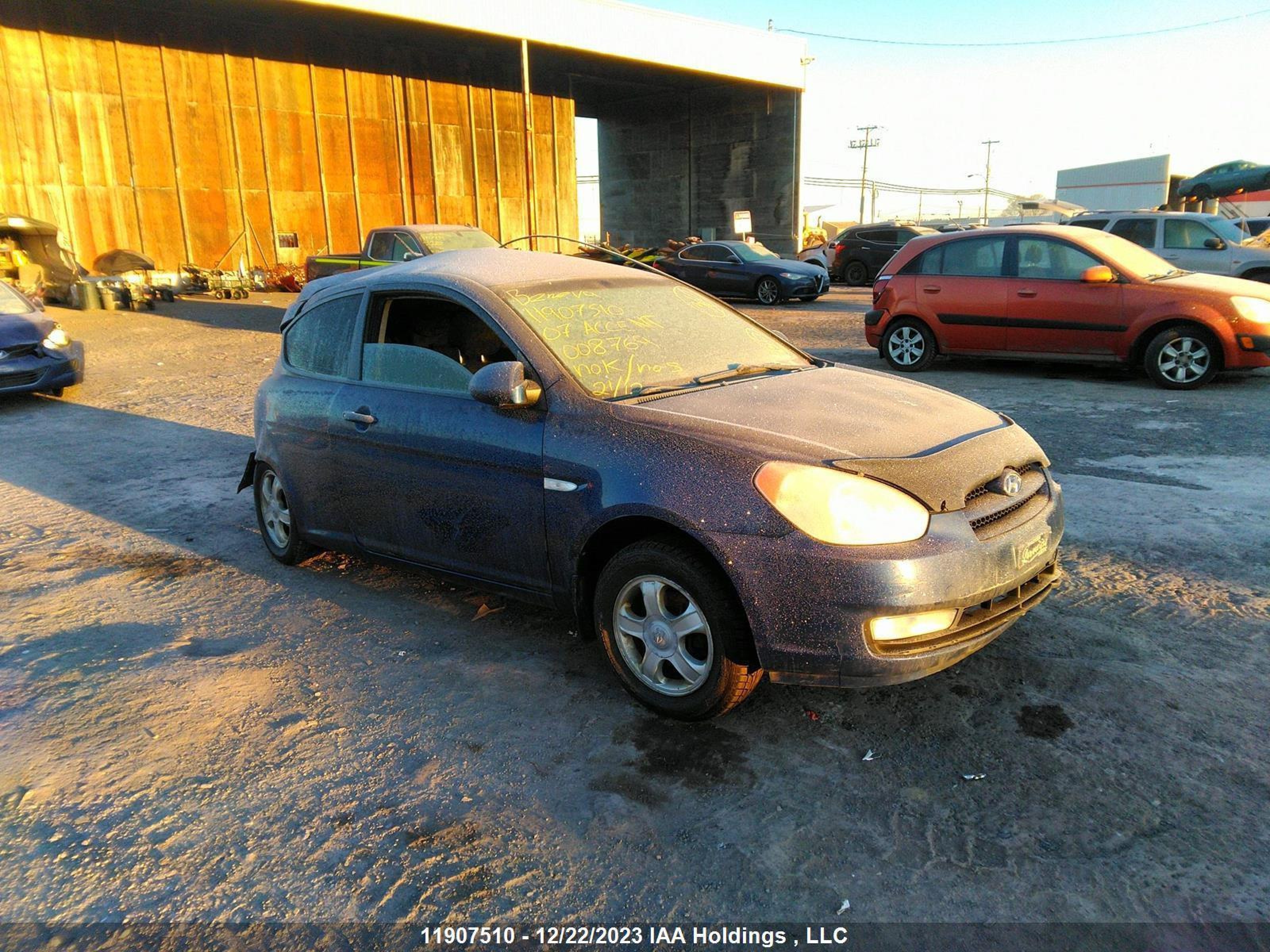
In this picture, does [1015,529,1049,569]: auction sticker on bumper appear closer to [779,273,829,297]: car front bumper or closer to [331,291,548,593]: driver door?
[331,291,548,593]: driver door

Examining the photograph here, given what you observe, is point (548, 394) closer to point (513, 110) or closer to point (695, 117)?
point (513, 110)

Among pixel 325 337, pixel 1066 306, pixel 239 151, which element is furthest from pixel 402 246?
pixel 239 151

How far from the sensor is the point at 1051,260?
30.9 feet

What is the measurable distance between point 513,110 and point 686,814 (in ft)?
100

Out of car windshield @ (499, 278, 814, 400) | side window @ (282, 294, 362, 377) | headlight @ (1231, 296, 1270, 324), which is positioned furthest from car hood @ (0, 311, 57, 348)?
headlight @ (1231, 296, 1270, 324)

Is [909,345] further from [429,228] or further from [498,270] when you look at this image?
[429,228]

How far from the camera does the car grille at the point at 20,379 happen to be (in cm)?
943

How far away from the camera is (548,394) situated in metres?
3.57

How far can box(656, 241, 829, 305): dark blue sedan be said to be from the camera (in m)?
19.4

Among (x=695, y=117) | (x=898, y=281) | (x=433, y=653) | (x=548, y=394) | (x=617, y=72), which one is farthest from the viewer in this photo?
(x=695, y=117)

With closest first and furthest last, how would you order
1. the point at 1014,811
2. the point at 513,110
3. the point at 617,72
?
the point at 1014,811, the point at 513,110, the point at 617,72

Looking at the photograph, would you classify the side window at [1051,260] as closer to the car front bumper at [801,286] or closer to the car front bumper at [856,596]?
the car front bumper at [856,596]

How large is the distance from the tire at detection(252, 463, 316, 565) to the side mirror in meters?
1.90

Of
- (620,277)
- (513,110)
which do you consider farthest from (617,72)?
(620,277)
